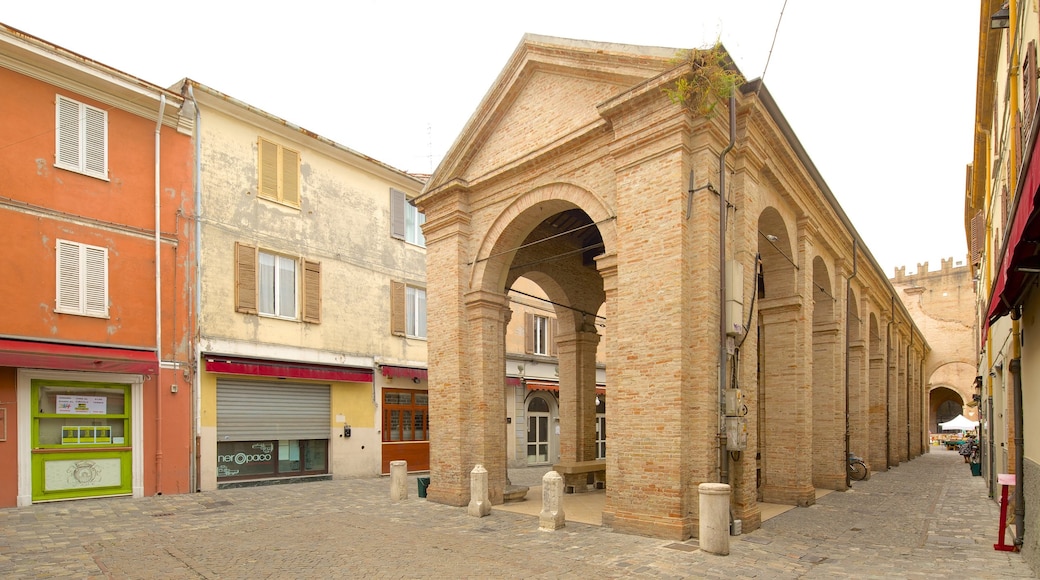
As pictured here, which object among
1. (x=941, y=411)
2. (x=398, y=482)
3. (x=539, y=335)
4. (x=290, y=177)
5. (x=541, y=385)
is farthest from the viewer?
(x=941, y=411)

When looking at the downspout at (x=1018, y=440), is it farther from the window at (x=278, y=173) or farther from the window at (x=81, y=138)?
the window at (x=81, y=138)

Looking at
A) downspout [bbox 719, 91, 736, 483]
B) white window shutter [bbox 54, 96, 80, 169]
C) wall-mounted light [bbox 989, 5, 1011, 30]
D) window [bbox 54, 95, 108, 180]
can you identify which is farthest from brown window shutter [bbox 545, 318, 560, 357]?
wall-mounted light [bbox 989, 5, 1011, 30]

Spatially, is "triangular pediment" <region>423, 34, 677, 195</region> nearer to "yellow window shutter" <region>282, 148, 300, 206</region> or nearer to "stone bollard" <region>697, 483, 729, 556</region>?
"yellow window shutter" <region>282, 148, 300, 206</region>

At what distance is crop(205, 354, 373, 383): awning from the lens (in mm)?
13953

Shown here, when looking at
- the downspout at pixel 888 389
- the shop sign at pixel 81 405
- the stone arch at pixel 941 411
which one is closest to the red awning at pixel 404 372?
the shop sign at pixel 81 405

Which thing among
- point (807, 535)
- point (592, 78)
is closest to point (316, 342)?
point (592, 78)

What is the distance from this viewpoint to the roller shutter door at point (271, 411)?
47.3ft

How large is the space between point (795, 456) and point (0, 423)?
14.2 metres

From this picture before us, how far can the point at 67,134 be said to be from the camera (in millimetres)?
12109

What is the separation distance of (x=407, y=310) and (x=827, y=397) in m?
11.5

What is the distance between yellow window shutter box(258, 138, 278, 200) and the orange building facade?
1.83 metres

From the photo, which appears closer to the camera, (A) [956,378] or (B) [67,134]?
(B) [67,134]

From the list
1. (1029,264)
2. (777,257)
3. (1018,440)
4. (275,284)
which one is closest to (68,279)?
(275,284)

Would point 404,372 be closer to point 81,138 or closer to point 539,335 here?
point 539,335
